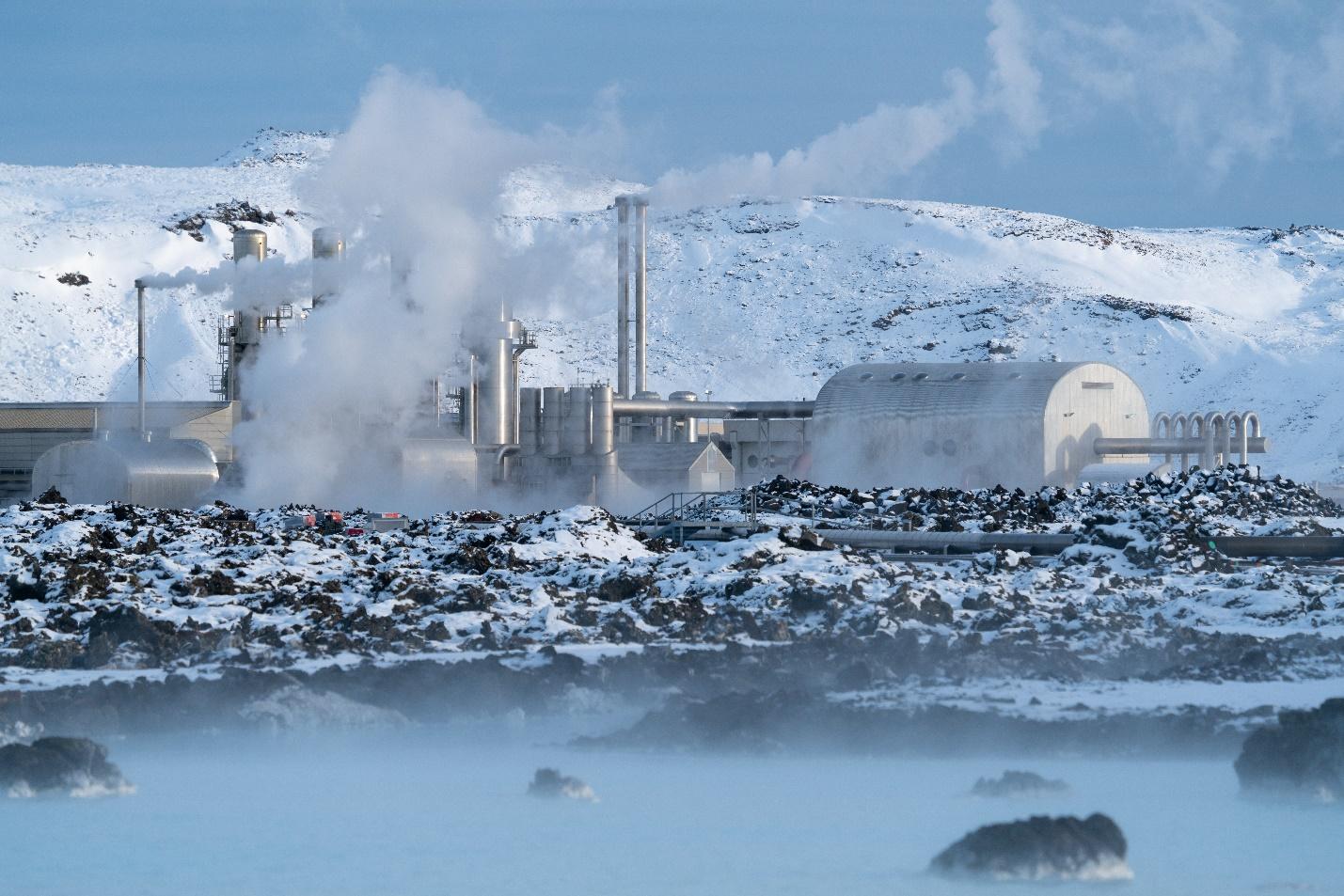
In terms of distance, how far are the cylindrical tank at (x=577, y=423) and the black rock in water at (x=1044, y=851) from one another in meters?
47.6

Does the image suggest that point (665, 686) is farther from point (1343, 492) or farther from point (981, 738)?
point (1343, 492)

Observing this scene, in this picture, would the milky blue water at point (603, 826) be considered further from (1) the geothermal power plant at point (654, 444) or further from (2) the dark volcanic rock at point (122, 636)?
(1) the geothermal power plant at point (654, 444)

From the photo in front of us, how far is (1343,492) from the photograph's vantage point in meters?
74.9

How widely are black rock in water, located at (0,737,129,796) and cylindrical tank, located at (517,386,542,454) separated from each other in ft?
144

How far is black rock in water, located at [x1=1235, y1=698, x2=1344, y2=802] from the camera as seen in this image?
18469 mm

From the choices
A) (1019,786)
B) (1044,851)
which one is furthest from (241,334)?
(1044,851)

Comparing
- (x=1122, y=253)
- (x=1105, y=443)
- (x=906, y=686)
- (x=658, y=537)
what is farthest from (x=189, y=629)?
(x=1122, y=253)

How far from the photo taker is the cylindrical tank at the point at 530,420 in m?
63.5

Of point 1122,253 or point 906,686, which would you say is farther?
point 1122,253

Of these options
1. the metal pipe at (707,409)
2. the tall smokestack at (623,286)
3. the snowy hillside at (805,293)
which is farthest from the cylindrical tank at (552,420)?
the snowy hillside at (805,293)

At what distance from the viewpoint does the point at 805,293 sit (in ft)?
503

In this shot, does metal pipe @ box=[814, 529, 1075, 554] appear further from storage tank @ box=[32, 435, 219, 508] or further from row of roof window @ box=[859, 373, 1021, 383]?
row of roof window @ box=[859, 373, 1021, 383]

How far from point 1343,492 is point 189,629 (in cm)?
5886

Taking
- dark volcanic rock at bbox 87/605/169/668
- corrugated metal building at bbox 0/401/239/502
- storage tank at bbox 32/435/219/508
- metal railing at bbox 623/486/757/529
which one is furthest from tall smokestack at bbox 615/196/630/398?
dark volcanic rock at bbox 87/605/169/668
